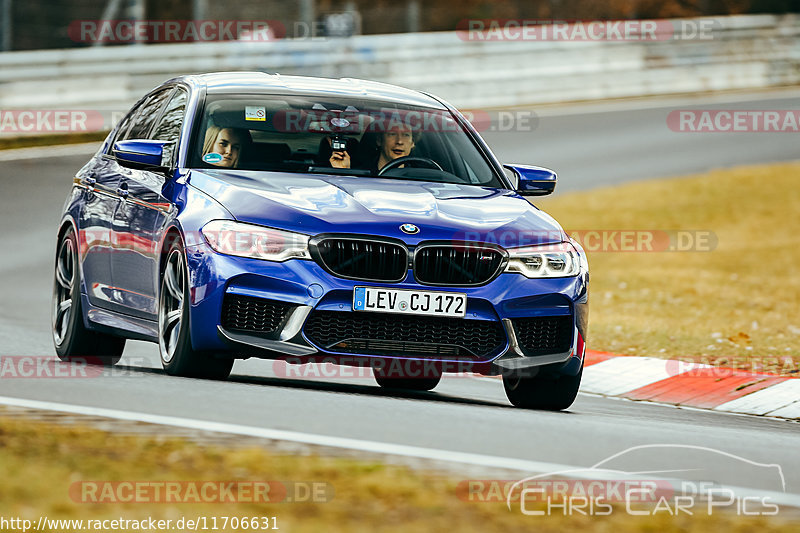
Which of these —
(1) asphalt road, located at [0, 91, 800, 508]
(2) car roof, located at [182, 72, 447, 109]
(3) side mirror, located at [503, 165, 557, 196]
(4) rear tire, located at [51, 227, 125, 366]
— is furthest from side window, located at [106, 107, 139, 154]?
(3) side mirror, located at [503, 165, 557, 196]

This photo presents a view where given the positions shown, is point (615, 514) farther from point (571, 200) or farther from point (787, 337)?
point (571, 200)

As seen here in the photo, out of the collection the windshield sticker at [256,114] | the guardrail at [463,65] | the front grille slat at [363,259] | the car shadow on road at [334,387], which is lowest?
the guardrail at [463,65]

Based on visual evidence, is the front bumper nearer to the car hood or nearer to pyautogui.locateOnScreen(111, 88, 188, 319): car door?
the car hood

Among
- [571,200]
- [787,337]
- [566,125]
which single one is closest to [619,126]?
[566,125]

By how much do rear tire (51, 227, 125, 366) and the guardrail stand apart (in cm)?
1389

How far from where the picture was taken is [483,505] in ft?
17.4

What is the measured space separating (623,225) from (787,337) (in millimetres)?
7317

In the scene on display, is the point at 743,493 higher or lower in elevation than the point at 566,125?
higher

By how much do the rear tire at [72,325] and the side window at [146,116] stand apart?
73 cm

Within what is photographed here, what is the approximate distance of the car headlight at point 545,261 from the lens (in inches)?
333

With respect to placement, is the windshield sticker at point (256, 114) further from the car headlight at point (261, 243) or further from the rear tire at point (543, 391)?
the rear tire at point (543, 391)

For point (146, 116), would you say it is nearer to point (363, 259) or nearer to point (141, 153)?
point (141, 153)

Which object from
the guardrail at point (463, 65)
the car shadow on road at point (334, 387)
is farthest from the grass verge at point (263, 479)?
the guardrail at point (463, 65)

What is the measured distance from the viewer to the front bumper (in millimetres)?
8109
